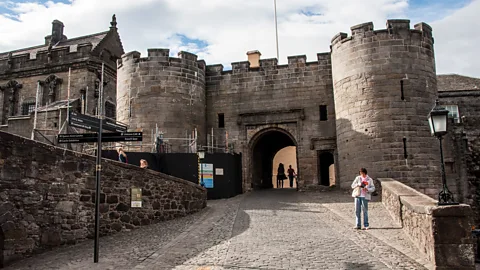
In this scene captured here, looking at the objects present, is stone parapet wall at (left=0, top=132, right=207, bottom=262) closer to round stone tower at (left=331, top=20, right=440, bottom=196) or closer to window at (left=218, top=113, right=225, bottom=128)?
round stone tower at (left=331, top=20, right=440, bottom=196)

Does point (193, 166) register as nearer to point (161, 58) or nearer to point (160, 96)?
point (160, 96)

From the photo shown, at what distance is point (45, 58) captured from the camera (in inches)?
1224

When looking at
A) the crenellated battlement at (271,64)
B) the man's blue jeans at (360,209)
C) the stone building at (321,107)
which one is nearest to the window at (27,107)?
the stone building at (321,107)

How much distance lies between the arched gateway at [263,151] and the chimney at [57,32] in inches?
820

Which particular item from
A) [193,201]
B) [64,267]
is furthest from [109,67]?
[64,267]

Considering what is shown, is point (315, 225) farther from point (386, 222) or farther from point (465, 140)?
point (465, 140)

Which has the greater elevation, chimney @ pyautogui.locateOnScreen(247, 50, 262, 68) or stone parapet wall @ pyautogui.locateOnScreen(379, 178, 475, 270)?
chimney @ pyautogui.locateOnScreen(247, 50, 262, 68)

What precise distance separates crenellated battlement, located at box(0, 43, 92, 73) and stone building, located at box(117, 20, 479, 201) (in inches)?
361

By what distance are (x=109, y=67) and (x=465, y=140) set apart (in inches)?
934

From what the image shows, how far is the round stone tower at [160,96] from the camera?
68.8ft

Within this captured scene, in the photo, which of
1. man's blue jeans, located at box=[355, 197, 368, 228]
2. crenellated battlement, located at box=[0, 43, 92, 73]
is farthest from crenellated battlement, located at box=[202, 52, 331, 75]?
man's blue jeans, located at box=[355, 197, 368, 228]

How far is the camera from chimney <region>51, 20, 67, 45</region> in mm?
35825

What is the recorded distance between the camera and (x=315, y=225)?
36.9ft

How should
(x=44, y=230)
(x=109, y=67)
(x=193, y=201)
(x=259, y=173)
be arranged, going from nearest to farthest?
(x=44, y=230), (x=193, y=201), (x=259, y=173), (x=109, y=67)
